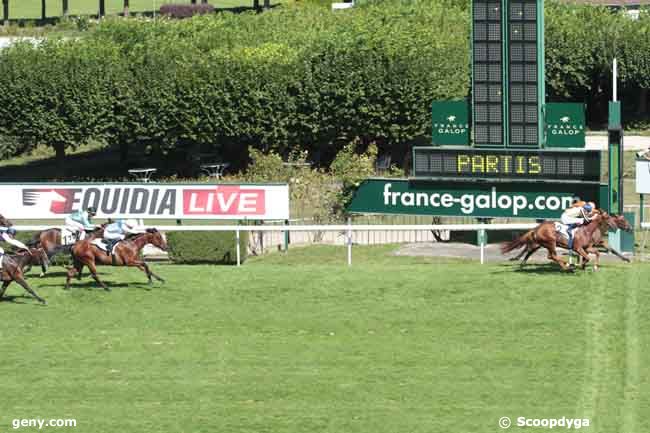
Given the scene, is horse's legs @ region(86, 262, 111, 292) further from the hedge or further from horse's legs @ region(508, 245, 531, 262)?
horse's legs @ region(508, 245, 531, 262)

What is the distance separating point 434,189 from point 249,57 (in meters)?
20.3

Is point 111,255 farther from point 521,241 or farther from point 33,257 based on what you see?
point 521,241

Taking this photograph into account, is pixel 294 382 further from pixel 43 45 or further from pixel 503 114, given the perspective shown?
pixel 43 45

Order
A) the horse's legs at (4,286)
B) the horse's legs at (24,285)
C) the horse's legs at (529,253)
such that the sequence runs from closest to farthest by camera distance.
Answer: the horse's legs at (24,285)
the horse's legs at (4,286)
the horse's legs at (529,253)

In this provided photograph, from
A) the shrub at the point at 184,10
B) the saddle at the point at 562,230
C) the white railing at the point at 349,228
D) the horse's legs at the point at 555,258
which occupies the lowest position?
the horse's legs at the point at 555,258

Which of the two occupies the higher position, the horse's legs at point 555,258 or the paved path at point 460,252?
the horse's legs at point 555,258

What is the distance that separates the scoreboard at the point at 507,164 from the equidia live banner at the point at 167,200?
2817 mm

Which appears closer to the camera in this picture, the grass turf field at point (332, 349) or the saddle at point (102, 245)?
the grass turf field at point (332, 349)

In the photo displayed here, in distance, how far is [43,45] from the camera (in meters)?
51.5

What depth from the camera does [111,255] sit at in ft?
80.5

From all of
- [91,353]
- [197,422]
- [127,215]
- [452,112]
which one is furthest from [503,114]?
[197,422]

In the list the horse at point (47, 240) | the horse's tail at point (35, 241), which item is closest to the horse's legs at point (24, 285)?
the horse at point (47, 240)

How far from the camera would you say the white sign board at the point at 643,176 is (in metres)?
28.8

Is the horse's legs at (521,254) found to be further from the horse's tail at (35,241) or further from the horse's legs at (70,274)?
the horse's tail at (35,241)
